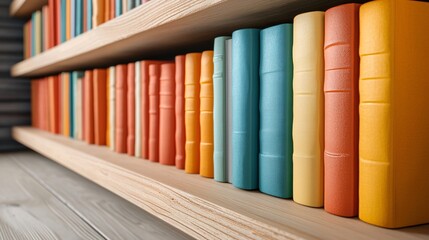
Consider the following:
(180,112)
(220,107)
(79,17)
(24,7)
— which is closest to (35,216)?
(180,112)

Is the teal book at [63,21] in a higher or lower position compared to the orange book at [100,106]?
higher

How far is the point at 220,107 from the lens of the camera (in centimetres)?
77

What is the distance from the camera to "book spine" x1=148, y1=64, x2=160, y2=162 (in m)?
1.03

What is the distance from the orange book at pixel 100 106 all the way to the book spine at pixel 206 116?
0.66 m

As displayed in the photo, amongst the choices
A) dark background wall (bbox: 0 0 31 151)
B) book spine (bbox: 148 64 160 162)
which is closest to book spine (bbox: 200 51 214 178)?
book spine (bbox: 148 64 160 162)

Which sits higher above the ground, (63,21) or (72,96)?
(63,21)

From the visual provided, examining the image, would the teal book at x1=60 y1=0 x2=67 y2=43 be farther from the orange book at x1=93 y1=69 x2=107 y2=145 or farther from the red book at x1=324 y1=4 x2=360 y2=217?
the red book at x1=324 y1=4 x2=360 y2=217

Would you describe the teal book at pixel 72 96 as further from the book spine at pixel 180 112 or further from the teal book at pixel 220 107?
the teal book at pixel 220 107

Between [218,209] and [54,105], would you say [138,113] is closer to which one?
[218,209]

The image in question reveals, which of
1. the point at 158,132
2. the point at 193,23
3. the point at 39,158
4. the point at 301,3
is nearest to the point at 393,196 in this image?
the point at 301,3

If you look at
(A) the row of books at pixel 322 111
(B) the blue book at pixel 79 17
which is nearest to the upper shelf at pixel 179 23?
(A) the row of books at pixel 322 111

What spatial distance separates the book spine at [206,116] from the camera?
0.82 meters

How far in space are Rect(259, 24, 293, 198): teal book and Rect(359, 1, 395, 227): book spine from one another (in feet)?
0.46

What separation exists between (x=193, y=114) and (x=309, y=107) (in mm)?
325
